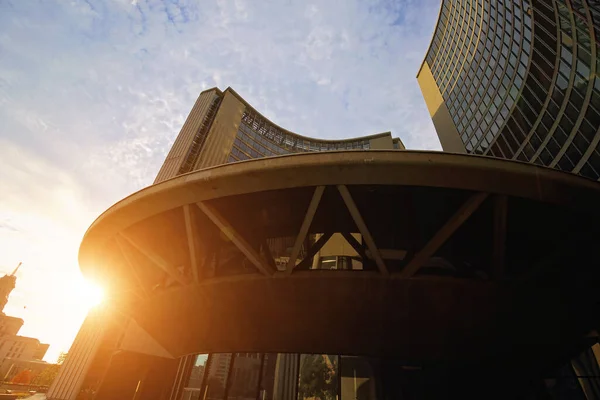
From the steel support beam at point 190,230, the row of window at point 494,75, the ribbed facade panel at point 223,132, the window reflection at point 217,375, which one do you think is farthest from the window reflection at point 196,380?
the row of window at point 494,75

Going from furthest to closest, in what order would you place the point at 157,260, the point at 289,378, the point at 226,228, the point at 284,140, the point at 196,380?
the point at 284,140 < the point at 196,380 < the point at 289,378 < the point at 157,260 < the point at 226,228

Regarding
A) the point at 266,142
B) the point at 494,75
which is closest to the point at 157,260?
the point at 266,142

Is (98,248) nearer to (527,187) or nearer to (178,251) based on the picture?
(178,251)

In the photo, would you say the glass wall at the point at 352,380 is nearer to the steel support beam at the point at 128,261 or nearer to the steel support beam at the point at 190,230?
the steel support beam at the point at 128,261

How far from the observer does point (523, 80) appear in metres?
34.4

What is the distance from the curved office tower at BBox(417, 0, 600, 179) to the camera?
26.4 m

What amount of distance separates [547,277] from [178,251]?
12.6 metres

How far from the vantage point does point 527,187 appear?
20.5ft

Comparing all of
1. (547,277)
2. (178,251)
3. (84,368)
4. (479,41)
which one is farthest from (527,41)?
(84,368)

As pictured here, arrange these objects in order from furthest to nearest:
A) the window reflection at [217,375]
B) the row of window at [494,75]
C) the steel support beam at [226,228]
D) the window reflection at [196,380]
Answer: the row of window at [494,75], the window reflection at [196,380], the window reflection at [217,375], the steel support beam at [226,228]

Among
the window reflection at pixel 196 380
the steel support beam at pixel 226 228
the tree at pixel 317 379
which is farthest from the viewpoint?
the window reflection at pixel 196 380

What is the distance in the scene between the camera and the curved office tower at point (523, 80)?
26438 mm

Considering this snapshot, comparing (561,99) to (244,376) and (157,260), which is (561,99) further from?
(157,260)

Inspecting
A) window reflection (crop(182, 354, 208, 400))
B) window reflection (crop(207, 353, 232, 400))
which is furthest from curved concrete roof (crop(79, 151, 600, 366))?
window reflection (crop(182, 354, 208, 400))
